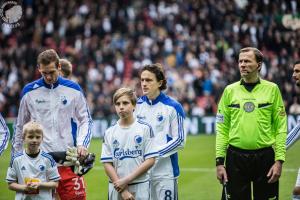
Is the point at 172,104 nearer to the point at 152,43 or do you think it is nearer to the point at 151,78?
the point at 151,78

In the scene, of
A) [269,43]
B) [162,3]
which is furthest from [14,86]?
[269,43]

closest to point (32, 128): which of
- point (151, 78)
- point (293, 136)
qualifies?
point (151, 78)

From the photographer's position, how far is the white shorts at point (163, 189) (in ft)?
24.2

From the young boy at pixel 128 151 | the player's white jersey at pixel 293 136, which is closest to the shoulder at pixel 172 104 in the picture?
the young boy at pixel 128 151

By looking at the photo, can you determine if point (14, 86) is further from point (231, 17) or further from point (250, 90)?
point (250, 90)

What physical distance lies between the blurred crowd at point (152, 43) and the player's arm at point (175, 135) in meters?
14.5

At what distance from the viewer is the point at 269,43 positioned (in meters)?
24.7

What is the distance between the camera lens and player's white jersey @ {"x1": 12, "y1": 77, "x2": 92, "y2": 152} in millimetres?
7625

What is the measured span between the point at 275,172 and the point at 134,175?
1546mm

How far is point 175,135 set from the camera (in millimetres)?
7461

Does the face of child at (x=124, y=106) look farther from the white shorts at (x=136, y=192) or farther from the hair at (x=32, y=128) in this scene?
the hair at (x=32, y=128)

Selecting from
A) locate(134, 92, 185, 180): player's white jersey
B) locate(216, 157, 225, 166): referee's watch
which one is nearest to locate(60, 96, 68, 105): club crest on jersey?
locate(134, 92, 185, 180): player's white jersey

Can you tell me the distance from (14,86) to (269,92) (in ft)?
63.1

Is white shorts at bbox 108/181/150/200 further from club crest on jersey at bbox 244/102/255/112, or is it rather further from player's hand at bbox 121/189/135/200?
club crest on jersey at bbox 244/102/255/112
